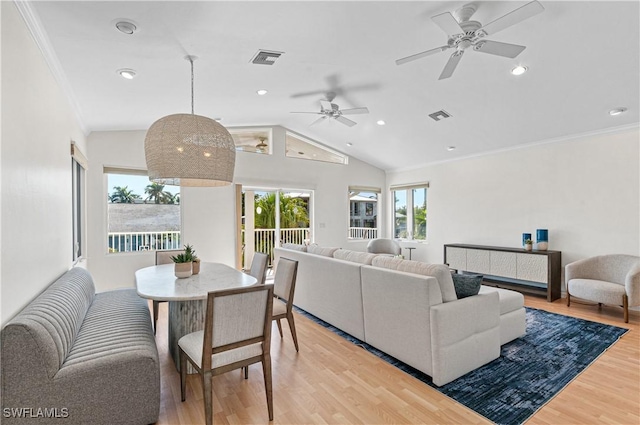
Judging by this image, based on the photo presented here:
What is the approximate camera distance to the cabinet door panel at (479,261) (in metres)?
5.55

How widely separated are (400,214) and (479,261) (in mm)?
2588

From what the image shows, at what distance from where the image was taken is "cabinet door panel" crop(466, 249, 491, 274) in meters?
5.55

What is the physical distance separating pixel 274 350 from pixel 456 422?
5.60 feet

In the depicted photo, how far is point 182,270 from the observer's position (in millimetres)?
2941

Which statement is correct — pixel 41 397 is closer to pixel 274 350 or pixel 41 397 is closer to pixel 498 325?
pixel 274 350

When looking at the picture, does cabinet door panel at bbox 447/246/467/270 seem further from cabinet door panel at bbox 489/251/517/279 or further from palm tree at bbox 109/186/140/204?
palm tree at bbox 109/186/140/204


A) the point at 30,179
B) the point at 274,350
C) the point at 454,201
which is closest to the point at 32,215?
the point at 30,179

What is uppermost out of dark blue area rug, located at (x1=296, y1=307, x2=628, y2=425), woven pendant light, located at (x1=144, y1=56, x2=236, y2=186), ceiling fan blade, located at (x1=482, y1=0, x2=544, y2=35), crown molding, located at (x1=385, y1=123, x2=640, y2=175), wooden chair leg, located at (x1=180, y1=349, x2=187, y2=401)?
ceiling fan blade, located at (x1=482, y1=0, x2=544, y2=35)

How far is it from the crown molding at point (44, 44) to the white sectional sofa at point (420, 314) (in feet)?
10.2

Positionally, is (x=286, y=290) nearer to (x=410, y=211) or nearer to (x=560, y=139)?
(x=560, y=139)

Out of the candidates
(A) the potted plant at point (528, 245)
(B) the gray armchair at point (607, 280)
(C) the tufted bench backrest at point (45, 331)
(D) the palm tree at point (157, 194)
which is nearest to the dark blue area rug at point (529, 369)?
(B) the gray armchair at point (607, 280)

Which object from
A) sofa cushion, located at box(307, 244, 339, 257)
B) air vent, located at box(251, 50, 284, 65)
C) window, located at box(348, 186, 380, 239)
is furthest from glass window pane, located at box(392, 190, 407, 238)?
air vent, located at box(251, 50, 284, 65)

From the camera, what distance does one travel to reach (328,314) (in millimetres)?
3762

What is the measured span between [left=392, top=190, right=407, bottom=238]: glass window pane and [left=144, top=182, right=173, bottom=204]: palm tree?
17.1 feet
